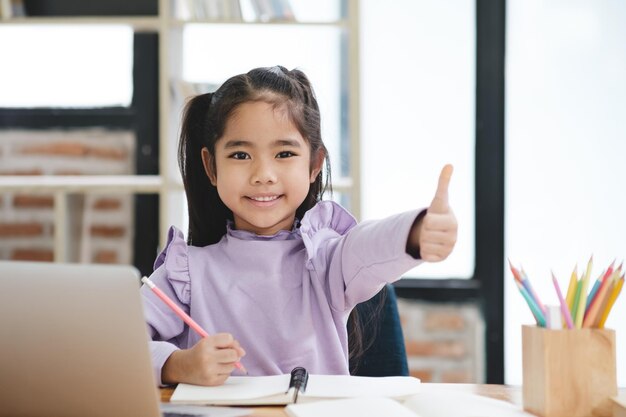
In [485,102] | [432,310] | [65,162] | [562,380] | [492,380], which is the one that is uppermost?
[485,102]

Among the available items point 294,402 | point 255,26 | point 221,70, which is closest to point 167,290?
point 294,402

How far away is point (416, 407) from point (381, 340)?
48 cm

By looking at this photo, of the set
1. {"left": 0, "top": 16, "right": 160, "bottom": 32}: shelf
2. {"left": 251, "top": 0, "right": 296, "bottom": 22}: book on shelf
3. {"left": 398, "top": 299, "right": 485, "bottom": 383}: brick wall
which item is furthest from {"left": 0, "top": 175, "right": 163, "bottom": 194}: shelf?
{"left": 398, "top": 299, "right": 485, "bottom": 383}: brick wall

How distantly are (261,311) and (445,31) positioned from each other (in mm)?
1915

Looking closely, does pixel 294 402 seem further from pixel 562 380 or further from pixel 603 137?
pixel 603 137

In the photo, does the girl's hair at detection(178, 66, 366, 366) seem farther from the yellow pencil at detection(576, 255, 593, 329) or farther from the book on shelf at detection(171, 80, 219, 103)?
the book on shelf at detection(171, 80, 219, 103)

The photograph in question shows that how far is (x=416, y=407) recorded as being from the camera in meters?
0.93

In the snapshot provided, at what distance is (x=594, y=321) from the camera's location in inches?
36.2

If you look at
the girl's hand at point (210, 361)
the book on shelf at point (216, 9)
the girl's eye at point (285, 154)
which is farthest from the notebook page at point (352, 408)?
the book on shelf at point (216, 9)

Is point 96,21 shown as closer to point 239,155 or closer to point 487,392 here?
point 239,155

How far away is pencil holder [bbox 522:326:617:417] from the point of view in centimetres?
89

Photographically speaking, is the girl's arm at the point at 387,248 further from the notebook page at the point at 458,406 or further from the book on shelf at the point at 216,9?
the book on shelf at the point at 216,9

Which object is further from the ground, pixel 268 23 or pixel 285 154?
pixel 268 23

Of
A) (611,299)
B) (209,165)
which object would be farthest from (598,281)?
(209,165)
